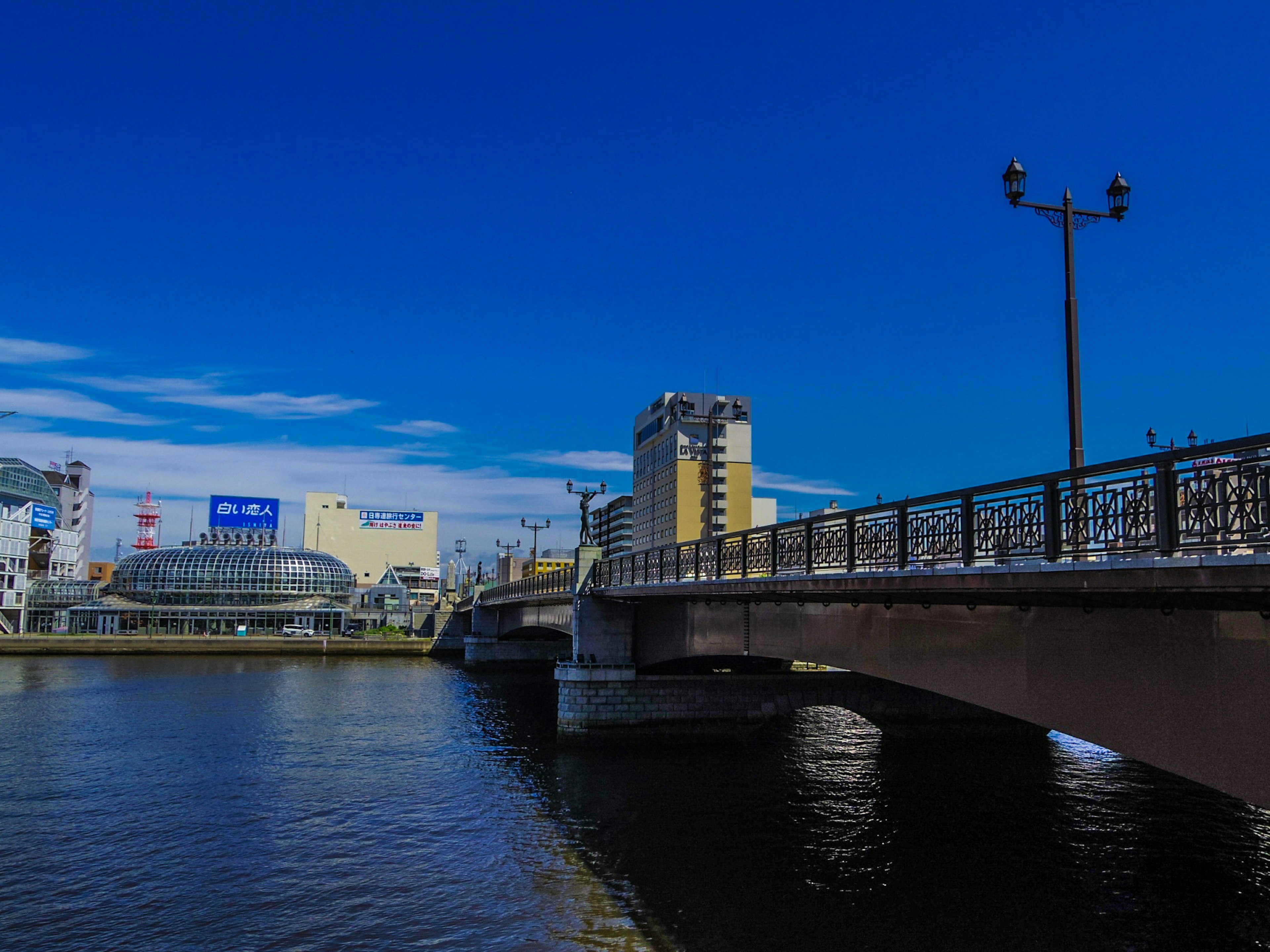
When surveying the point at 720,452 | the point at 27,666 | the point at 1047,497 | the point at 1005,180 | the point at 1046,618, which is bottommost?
the point at 27,666

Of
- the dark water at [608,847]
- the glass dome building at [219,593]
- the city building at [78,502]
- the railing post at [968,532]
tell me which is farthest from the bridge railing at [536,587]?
the city building at [78,502]

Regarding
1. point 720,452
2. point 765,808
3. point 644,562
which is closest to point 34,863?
point 765,808

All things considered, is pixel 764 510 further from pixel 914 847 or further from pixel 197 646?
pixel 914 847

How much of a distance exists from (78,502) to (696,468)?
398ft

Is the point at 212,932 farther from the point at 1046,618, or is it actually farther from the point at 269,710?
the point at 269,710

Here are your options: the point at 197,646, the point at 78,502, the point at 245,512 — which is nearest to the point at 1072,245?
the point at 197,646

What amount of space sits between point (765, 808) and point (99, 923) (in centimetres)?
1574

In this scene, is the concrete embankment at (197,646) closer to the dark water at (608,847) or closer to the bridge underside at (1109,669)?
the dark water at (608,847)

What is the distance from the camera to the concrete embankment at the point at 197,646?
8775cm

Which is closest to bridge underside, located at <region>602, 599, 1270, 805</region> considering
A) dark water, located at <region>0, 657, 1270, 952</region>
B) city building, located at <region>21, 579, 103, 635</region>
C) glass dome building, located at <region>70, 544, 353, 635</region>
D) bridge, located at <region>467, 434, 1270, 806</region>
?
bridge, located at <region>467, 434, 1270, 806</region>

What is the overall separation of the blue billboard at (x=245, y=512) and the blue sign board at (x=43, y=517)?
97.5 feet

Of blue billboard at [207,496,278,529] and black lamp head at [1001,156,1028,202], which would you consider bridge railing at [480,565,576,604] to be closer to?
black lamp head at [1001,156,1028,202]

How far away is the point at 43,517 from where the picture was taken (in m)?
130

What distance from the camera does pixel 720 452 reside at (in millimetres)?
162875
